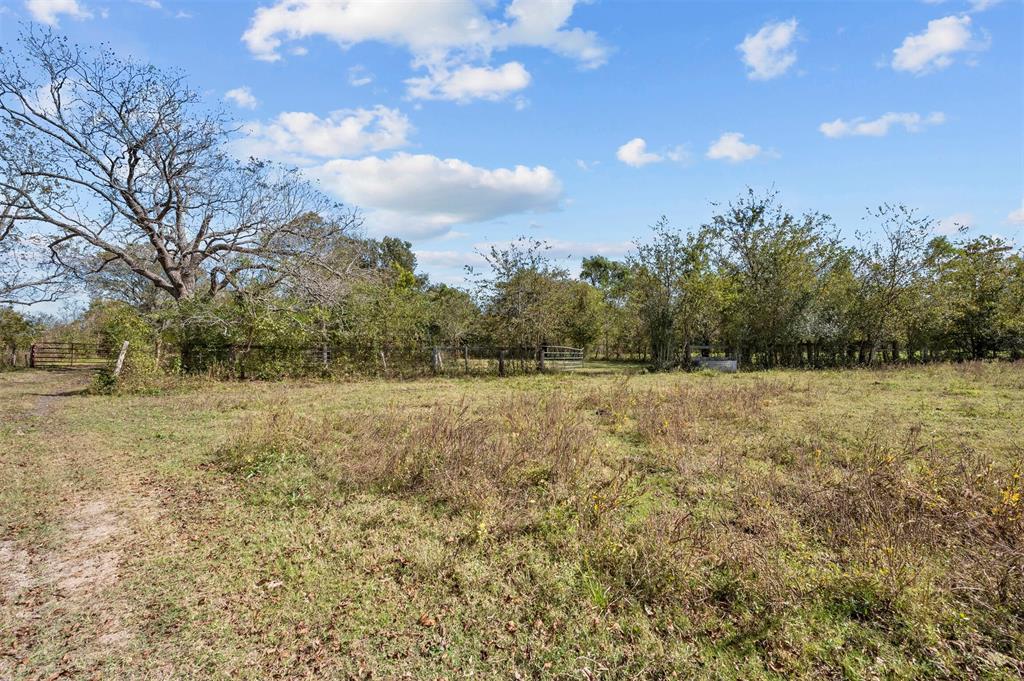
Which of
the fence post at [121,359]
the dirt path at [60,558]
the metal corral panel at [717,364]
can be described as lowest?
the dirt path at [60,558]

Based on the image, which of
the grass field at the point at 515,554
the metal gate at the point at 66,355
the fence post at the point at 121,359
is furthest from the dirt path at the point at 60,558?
the metal gate at the point at 66,355

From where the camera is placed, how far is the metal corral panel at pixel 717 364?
2219cm

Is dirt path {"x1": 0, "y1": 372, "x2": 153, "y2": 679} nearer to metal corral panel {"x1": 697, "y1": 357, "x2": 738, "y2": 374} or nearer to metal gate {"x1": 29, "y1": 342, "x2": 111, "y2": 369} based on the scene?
metal corral panel {"x1": 697, "y1": 357, "x2": 738, "y2": 374}

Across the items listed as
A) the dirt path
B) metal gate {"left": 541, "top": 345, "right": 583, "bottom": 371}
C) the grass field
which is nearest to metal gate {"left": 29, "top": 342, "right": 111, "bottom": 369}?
metal gate {"left": 541, "top": 345, "right": 583, "bottom": 371}

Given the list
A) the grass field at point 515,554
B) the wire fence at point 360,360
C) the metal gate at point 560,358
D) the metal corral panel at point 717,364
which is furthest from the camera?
the metal corral panel at point 717,364

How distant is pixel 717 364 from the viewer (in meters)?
22.5

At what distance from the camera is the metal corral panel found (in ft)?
72.8

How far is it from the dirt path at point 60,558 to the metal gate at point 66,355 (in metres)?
22.1

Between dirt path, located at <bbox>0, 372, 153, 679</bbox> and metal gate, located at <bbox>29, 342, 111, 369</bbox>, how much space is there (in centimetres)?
2207

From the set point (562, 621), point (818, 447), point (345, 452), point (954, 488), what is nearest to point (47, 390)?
point (345, 452)

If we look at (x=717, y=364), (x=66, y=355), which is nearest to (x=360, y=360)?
(x=717, y=364)

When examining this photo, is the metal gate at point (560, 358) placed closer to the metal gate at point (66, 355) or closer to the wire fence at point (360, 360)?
the wire fence at point (360, 360)

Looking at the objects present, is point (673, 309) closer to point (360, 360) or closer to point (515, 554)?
point (360, 360)

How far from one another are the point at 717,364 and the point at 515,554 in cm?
2035
